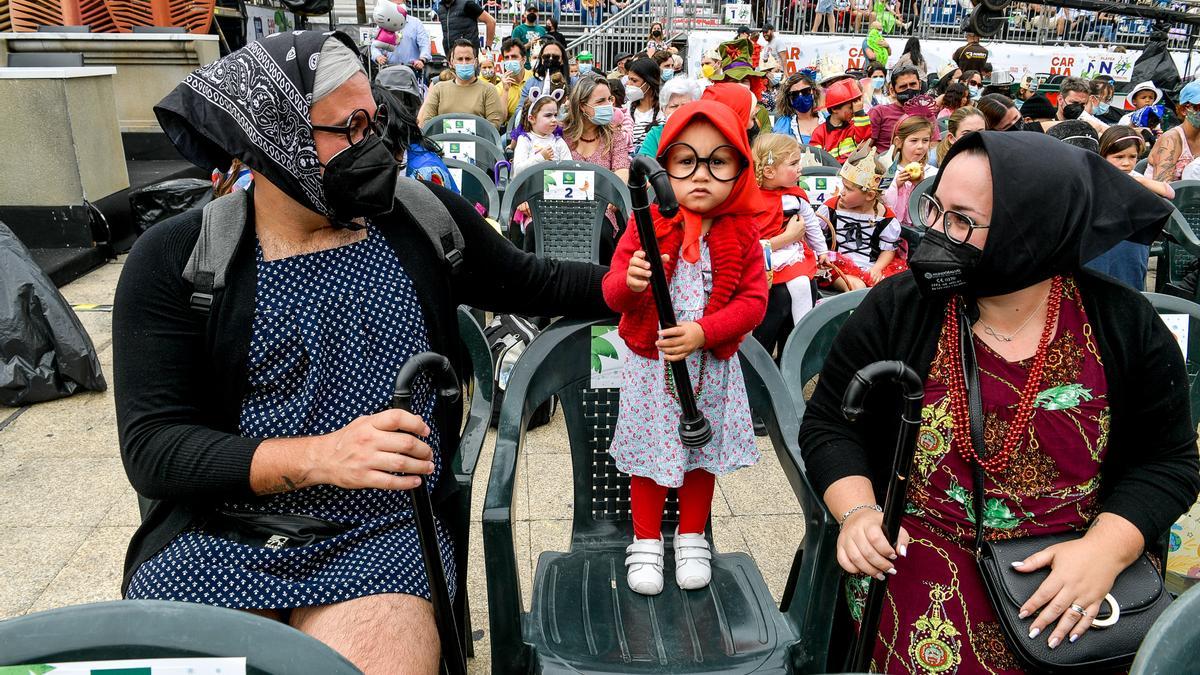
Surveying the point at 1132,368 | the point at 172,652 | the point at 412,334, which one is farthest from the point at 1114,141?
the point at 172,652

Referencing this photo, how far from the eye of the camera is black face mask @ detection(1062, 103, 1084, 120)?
9.59m

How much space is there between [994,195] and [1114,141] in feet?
12.0

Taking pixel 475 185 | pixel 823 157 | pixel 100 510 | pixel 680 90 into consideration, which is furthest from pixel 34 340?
pixel 823 157

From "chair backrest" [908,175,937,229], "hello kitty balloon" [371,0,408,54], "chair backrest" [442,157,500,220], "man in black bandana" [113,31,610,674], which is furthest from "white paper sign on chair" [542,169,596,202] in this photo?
"hello kitty balloon" [371,0,408,54]

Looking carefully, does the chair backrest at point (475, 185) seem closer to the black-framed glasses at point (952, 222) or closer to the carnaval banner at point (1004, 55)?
the black-framed glasses at point (952, 222)

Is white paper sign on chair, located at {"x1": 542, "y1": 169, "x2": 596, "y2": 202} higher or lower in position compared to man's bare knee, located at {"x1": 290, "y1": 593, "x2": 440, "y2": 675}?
higher

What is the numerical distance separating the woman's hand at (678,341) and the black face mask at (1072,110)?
370 inches

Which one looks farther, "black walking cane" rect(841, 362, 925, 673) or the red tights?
the red tights

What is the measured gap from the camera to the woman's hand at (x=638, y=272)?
1.94 meters

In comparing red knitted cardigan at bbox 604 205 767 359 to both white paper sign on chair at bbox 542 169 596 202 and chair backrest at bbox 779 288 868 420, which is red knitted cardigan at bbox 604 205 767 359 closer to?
chair backrest at bbox 779 288 868 420

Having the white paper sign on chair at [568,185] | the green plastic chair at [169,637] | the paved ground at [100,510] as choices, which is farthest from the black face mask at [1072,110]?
the green plastic chair at [169,637]

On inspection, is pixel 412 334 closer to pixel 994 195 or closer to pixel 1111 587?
pixel 994 195

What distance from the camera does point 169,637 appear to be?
1104 mm

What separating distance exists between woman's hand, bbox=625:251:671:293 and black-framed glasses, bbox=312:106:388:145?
2.02 ft
